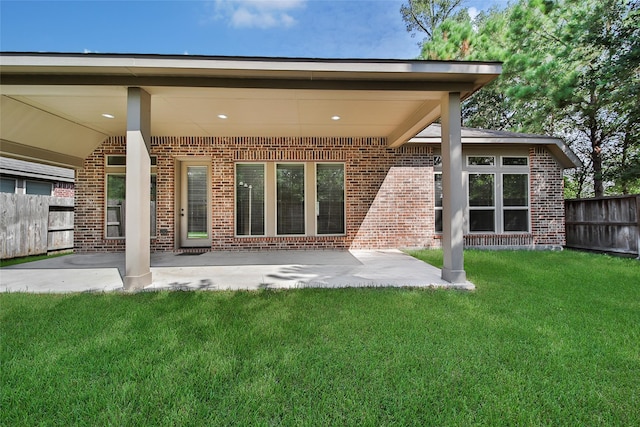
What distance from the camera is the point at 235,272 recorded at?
203 inches

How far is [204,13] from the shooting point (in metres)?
10.6

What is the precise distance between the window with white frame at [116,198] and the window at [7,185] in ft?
15.8

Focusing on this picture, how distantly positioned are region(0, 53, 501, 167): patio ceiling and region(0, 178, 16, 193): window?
4.92m

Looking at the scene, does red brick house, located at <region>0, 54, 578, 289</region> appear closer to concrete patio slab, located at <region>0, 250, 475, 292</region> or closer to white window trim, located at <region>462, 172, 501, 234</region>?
white window trim, located at <region>462, 172, 501, 234</region>

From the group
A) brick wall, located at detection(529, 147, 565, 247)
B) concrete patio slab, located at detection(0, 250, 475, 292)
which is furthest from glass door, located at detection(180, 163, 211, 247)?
brick wall, located at detection(529, 147, 565, 247)

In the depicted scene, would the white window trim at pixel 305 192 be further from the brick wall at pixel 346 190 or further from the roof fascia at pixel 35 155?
the roof fascia at pixel 35 155

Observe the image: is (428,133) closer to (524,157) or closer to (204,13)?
(524,157)

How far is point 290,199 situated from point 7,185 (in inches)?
363

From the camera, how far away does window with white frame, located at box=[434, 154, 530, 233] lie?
315 inches

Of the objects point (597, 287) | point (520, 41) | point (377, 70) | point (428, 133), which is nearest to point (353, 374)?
point (377, 70)

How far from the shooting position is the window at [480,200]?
26.2 feet

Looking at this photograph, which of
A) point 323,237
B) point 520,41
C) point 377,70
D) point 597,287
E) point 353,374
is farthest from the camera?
point 520,41

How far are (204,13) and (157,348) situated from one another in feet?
38.9

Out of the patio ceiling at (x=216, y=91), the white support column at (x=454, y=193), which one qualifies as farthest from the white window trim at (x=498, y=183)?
the white support column at (x=454, y=193)
